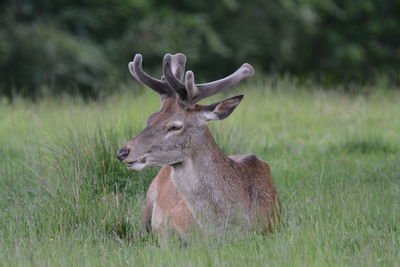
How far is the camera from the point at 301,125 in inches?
458

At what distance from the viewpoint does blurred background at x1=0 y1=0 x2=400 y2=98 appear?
19.0 metres

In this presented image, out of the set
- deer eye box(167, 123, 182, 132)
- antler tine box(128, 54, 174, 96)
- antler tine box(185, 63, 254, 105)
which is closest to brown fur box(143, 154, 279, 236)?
deer eye box(167, 123, 182, 132)

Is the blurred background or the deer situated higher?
the deer

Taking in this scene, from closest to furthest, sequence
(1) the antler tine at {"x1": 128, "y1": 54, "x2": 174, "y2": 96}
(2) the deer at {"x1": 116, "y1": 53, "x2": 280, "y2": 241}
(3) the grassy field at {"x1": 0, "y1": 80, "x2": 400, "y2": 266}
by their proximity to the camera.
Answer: (3) the grassy field at {"x1": 0, "y1": 80, "x2": 400, "y2": 266} → (2) the deer at {"x1": 116, "y1": 53, "x2": 280, "y2": 241} → (1) the antler tine at {"x1": 128, "y1": 54, "x2": 174, "y2": 96}

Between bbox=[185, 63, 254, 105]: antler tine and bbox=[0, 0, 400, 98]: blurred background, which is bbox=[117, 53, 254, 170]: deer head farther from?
bbox=[0, 0, 400, 98]: blurred background

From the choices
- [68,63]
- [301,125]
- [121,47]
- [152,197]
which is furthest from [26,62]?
[152,197]

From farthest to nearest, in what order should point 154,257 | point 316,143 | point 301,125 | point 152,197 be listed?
1. point 301,125
2. point 316,143
3. point 152,197
4. point 154,257

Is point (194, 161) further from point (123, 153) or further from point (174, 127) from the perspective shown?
point (123, 153)

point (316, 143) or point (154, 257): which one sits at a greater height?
point (154, 257)

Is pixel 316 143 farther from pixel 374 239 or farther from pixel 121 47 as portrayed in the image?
pixel 121 47

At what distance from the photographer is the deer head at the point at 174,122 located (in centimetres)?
568

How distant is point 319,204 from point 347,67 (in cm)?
1963

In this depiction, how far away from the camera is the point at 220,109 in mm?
5891

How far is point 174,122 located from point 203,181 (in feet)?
1.52
